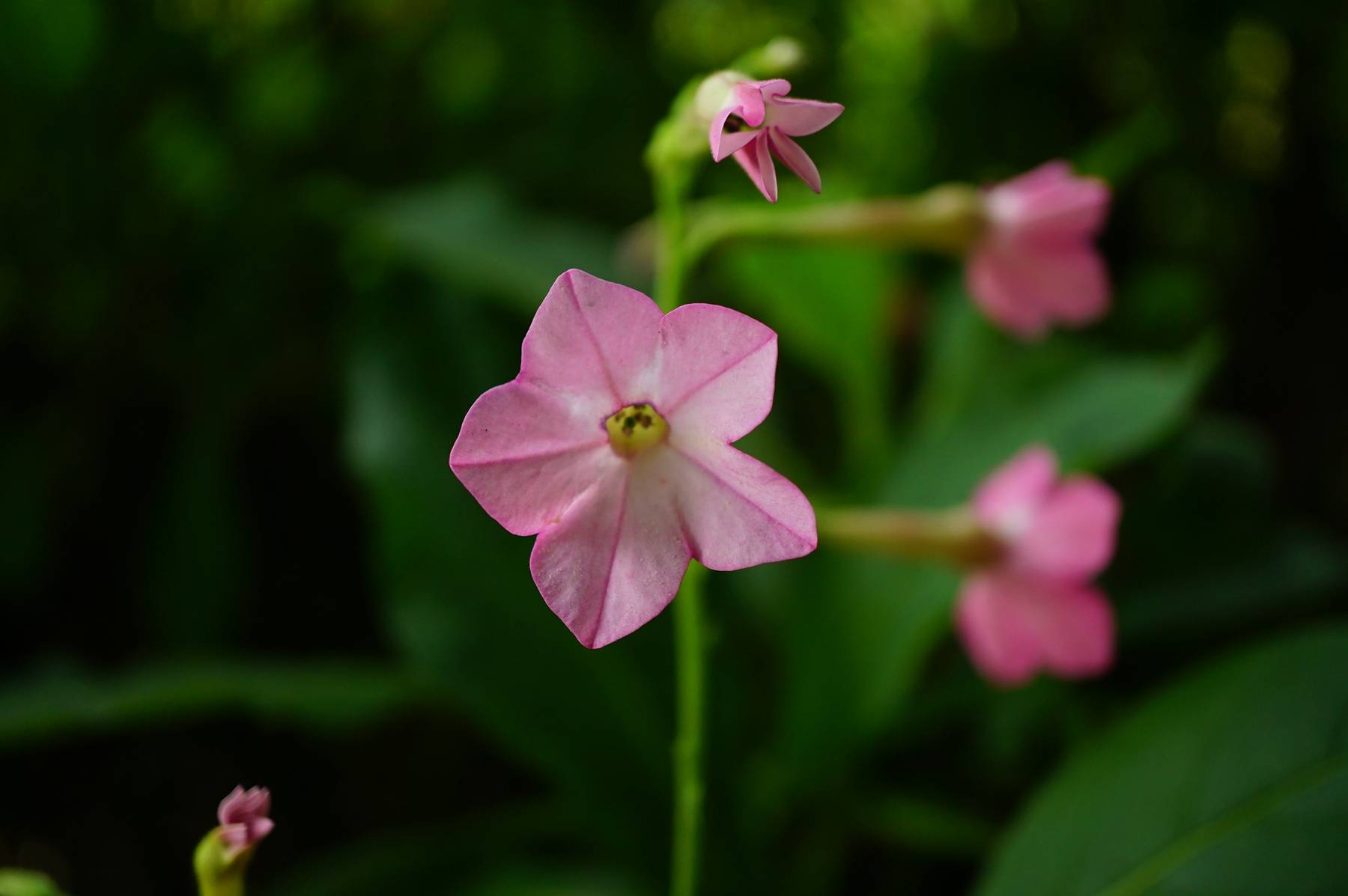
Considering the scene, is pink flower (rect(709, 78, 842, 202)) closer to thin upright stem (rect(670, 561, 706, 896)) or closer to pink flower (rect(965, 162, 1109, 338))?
thin upright stem (rect(670, 561, 706, 896))

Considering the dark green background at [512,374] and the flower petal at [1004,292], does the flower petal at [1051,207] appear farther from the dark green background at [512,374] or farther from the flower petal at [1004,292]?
the dark green background at [512,374]

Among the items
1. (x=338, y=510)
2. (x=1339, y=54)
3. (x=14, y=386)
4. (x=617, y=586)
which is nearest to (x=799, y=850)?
(x=338, y=510)

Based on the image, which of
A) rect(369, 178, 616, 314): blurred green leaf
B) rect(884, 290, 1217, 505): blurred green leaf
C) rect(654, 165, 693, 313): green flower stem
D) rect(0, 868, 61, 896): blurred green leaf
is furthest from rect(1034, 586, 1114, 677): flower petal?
rect(0, 868, 61, 896): blurred green leaf

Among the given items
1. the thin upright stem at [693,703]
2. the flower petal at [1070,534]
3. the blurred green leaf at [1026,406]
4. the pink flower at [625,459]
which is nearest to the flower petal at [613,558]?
the pink flower at [625,459]

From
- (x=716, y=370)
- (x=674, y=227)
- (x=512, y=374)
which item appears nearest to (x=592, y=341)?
(x=716, y=370)

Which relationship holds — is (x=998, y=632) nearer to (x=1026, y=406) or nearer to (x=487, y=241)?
(x=1026, y=406)

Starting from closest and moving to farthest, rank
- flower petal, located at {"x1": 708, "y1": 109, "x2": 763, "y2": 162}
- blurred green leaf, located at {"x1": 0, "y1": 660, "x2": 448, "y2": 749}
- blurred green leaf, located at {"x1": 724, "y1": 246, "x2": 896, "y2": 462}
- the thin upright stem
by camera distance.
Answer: flower petal, located at {"x1": 708, "y1": 109, "x2": 763, "y2": 162} < the thin upright stem < blurred green leaf, located at {"x1": 0, "y1": 660, "x2": 448, "y2": 749} < blurred green leaf, located at {"x1": 724, "y1": 246, "x2": 896, "y2": 462}
